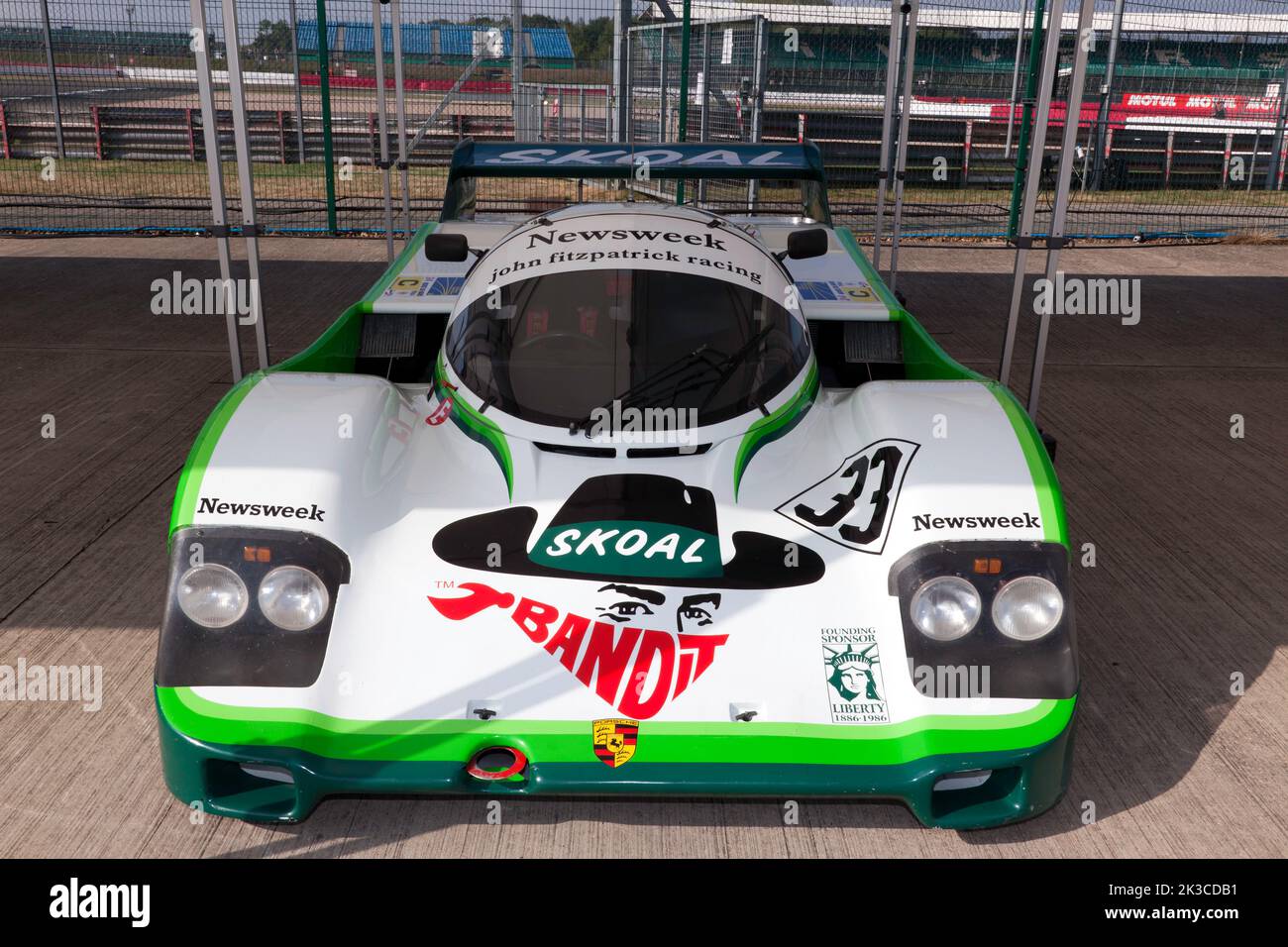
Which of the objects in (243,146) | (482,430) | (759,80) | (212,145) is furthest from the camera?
(759,80)

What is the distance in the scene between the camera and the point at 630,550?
2.87 m

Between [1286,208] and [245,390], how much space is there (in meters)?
14.1

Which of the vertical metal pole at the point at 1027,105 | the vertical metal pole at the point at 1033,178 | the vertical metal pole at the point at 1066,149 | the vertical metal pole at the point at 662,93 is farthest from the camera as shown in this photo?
the vertical metal pole at the point at 662,93

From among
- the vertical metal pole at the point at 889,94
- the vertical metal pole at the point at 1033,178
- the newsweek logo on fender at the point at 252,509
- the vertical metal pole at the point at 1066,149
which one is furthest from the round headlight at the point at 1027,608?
the vertical metal pole at the point at 889,94

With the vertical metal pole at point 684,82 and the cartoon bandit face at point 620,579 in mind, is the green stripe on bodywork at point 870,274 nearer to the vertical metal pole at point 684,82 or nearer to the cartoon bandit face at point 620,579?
the cartoon bandit face at point 620,579

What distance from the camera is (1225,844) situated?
274cm

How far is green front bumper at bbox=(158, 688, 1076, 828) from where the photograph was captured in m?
2.48

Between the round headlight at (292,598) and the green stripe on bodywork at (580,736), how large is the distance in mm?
219

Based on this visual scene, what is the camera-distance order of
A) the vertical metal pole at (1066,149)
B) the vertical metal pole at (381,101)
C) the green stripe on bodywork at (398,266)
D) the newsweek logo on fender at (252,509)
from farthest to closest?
1. the vertical metal pole at (381,101)
2. the green stripe on bodywork at (398,266)
3. the vertical metal pole at (1066,149)
4. the newsweek logo on fender at (252,509)

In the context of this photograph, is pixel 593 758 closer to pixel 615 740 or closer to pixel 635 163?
pixel 615 740

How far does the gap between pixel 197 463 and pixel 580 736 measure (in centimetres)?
118

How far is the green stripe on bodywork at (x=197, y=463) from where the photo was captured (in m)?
→ 2.72

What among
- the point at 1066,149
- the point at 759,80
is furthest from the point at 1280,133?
the point at 1066,149

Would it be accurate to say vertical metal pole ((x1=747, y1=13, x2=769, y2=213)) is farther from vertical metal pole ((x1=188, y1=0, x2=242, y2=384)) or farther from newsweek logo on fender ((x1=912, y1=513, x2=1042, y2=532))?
newsweek logo on fender ((x1=912, y1=513, x2=1042, y2=532))
